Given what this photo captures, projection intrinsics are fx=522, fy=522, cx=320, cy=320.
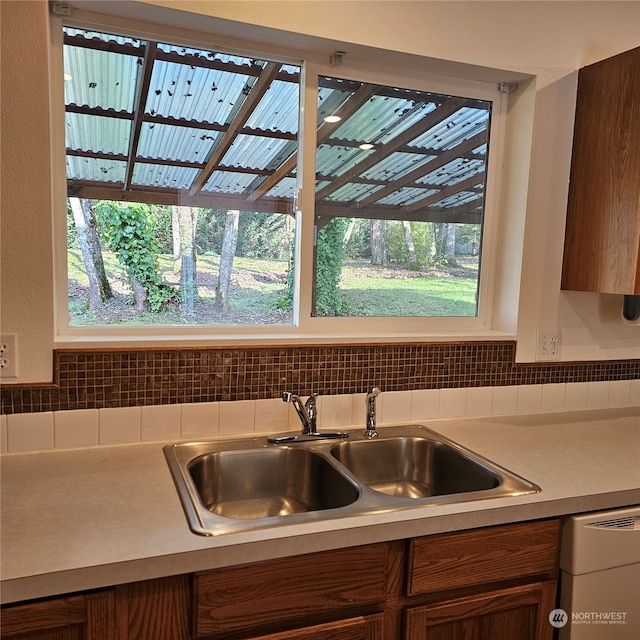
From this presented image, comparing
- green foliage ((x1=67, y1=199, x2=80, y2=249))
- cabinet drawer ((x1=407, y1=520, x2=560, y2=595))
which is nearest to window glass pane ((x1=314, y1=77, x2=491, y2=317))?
green foliage ((x1=67, y1=199, x2=80, y2=249))

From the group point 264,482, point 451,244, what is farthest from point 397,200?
point 264,482

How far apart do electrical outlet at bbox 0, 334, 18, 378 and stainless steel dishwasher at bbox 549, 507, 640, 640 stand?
148cm

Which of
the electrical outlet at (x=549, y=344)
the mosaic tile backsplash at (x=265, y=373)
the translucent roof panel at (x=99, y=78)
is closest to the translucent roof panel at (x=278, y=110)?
the translucent roof panel at (x=99, y=78)

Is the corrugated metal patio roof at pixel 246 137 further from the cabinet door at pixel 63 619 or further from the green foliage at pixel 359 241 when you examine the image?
the cabinet door at pixel 63 619

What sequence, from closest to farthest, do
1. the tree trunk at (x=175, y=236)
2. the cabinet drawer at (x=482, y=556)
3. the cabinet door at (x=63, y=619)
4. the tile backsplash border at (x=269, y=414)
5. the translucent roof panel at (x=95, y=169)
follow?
the cabinet door at (x=63, y=619) < the cabinet drawer at (x=482, y=556) < the tile backsplash border at (x=269, y=414) < the translucent roof panel at (x=95, y=169) < the tree trunk at (x=175, y=236)

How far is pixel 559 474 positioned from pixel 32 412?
144 cm

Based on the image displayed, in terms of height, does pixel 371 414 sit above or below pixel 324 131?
below

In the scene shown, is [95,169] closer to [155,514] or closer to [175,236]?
[175,236]

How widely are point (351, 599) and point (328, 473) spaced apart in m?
0.40

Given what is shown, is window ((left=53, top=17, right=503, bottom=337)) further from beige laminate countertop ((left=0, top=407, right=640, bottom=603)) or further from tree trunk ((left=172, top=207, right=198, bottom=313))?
beige laminate countertop ((left=0, top=407, right=640, bottom=603))

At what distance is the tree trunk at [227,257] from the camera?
1.71 m

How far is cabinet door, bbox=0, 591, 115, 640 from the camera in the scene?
0.91 m

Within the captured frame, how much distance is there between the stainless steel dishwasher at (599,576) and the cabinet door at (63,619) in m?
1.06

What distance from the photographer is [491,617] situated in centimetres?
126
